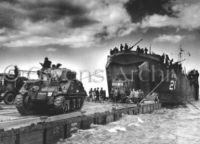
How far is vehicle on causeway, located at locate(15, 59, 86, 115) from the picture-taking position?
44.6ft

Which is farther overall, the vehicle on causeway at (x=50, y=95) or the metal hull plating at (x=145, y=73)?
the metal hull plating at (x=145, y=73)

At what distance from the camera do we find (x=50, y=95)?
13.6m

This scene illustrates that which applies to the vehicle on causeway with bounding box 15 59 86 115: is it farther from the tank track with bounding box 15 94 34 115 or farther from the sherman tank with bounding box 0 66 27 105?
the sherman tank with bounding box 0 66 27 105

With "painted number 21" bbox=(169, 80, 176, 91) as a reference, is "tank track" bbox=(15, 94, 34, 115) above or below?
below

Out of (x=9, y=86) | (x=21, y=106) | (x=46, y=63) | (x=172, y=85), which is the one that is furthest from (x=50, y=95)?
(x=172, y=85)

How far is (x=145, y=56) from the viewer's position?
3097 cm

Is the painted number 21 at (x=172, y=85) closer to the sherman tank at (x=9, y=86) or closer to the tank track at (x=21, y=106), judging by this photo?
the sherman tank at (x=9, y=86)

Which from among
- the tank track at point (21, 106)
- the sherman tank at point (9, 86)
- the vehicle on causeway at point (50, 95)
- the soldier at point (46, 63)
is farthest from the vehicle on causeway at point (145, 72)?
the tank track at point (21, 106)

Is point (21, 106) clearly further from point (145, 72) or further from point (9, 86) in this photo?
point (145, 72)

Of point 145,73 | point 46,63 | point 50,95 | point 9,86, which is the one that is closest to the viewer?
point 50,95

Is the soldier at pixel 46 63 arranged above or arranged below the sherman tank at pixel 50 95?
above

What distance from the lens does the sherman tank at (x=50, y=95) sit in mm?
13586

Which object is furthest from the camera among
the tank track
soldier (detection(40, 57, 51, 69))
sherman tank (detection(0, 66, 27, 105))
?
sherman tank (detection(0, 66, 27, 105))

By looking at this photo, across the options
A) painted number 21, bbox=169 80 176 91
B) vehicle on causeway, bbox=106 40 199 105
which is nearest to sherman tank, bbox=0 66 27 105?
vehicle on causeway, bbox=106 40 199 105
